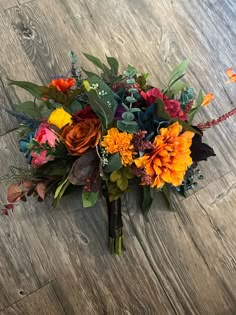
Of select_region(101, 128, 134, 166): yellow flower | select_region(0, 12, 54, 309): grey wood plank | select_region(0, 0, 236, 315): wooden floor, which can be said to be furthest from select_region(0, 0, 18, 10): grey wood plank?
select_region(101, 128, 134, 166): yellow flower

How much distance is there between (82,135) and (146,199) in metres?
0.23

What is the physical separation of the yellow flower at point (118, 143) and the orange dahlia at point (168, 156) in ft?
0.09

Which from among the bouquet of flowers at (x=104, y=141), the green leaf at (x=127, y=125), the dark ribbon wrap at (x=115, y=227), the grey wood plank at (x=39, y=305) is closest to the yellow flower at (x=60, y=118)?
the bouquet of flowers at (x=104, y=141)

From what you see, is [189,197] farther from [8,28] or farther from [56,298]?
[8,28]

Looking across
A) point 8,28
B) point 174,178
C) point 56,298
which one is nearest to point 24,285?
point 56,298

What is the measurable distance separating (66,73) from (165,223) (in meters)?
0.46

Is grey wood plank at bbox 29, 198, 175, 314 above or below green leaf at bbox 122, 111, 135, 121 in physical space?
below

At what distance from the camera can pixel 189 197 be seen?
0.97m

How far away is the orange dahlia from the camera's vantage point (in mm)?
760

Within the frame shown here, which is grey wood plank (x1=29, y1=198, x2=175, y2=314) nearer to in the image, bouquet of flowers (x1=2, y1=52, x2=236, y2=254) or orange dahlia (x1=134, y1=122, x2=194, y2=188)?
bouquet of flowers (x1=2, y1=52, x2=236, y2=254)

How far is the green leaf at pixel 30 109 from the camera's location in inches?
34.8

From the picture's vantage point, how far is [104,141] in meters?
0.77

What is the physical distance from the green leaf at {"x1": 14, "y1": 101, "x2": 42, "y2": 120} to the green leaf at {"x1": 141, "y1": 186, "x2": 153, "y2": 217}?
0.95ft

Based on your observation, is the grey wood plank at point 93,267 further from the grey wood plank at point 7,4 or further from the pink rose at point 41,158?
the grey wood plank at point 7,4
